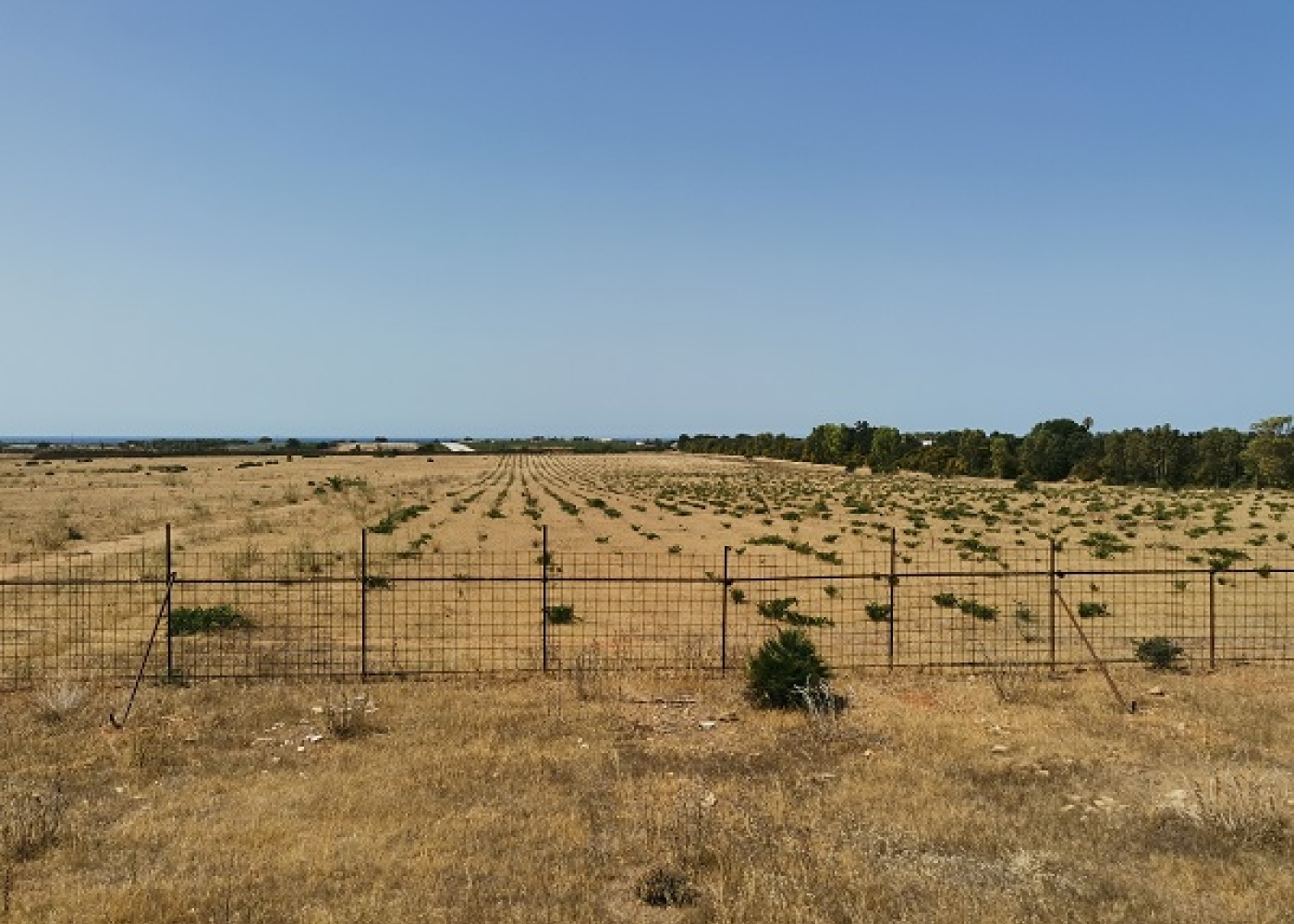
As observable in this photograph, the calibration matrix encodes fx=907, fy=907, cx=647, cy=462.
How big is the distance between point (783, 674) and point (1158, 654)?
6.30 metres

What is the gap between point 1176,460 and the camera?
285 ft

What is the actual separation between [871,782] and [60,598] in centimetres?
1843

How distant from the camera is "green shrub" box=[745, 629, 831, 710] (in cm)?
1141

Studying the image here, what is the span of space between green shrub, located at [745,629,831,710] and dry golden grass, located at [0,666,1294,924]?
35 centimetres

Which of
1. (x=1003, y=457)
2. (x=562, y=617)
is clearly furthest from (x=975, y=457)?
(x=562, y=617)

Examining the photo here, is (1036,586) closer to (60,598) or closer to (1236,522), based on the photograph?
(60,598)

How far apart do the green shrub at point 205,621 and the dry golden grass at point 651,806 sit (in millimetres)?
4259

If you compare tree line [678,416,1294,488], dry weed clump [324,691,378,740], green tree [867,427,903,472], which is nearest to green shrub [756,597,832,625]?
dry weed clump [324,691,378,740]

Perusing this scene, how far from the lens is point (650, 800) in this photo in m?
8.35

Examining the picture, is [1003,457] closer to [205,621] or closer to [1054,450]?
[1054,450]

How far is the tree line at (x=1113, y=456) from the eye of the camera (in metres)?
80.4

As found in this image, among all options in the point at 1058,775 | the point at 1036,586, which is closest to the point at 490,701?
the point at 1058,775

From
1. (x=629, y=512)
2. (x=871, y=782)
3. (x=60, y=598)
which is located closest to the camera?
(x=871, y=782)

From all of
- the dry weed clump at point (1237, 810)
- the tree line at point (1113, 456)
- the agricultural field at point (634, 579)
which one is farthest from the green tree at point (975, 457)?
the dry weed clump at point (1237, 810)
